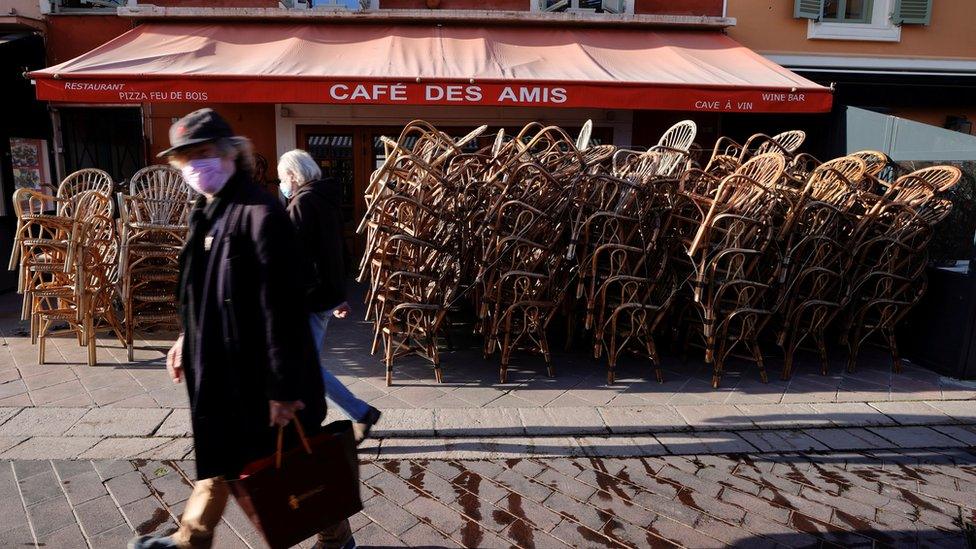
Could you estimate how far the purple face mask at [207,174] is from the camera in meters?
2.08

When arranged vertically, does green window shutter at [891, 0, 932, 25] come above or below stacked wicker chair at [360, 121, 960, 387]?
above

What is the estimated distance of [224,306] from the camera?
2008mm

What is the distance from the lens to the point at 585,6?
342 inches

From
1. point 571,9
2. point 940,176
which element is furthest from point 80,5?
point 940,176

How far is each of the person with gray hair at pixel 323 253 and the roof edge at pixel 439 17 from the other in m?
5.32

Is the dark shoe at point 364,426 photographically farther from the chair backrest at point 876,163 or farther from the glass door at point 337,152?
the glass door at point 337,152

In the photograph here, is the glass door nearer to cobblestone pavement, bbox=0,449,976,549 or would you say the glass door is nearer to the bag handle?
cobblestone pavement, bbox=0,449,976,549

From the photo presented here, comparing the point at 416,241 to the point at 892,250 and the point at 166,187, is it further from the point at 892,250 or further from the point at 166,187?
the point at 892,250

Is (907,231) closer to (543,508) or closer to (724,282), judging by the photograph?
(724,282)

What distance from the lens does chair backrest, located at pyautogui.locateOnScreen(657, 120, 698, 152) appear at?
5.00 m

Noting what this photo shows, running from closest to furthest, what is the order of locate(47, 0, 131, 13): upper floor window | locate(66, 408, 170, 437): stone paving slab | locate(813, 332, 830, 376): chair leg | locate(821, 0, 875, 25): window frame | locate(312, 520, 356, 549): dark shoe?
locate(312, 520, 356, 549): dark shoe < locate(66, 408, 170, 437): stone paving slab < locate(813, 332, 830, 376): chair leg < locate(47, 0, 131, 13): upper floor window < locate(821, 0, 875, 25): window frame

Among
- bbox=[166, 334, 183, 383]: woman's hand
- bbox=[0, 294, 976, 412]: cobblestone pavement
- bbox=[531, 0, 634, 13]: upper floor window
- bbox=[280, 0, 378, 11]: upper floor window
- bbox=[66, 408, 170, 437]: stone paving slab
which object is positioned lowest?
bbox=[0, 294, 976, 412]: cobblestone pavement

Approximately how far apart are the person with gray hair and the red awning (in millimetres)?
2971

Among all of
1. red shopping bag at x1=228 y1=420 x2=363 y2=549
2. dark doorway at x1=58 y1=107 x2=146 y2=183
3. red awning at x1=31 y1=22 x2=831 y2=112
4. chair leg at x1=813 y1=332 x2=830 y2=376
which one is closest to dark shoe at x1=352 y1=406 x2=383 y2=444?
red shopping bag at x1=228 y1=420 x2=363 y2=549
